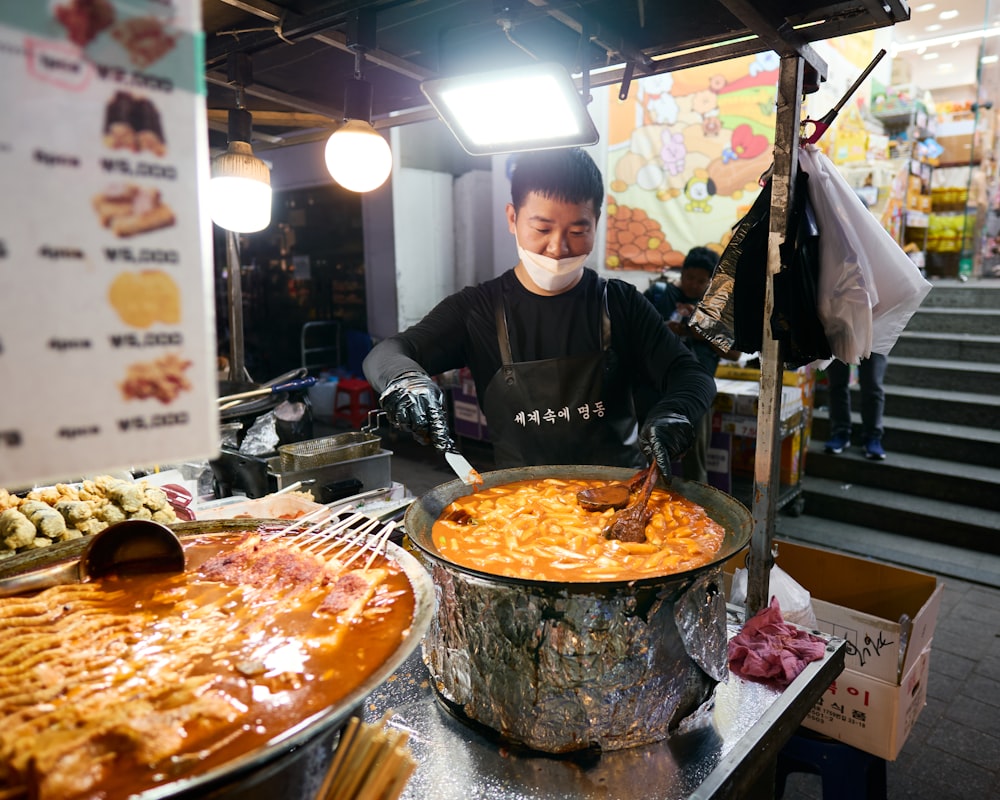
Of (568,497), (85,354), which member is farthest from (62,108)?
(568,497)

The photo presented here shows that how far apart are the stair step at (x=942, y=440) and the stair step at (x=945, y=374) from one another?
66cm

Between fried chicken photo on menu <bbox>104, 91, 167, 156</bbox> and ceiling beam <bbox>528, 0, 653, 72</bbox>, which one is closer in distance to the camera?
fried chicken photo on menu <bbox>104, 91, 167, 156</bbox>

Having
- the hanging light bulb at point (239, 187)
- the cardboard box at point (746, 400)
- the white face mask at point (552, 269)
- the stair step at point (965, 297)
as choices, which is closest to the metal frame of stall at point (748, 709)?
the white face mask at point (552, 269)

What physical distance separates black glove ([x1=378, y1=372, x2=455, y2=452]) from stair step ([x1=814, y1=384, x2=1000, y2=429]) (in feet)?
23.9

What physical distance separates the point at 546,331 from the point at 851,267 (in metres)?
1.30

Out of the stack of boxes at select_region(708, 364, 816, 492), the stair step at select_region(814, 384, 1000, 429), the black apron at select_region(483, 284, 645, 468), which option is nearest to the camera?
the black apron at select_region(483, 284, 645, 468)

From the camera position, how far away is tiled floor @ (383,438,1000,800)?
3.24m

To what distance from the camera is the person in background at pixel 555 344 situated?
2779 millimetres

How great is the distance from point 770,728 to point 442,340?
210 cm

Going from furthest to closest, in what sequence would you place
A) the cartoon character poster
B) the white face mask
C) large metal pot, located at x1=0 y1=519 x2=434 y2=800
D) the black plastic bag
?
the cartoon character poster
the white face mask
the black plastic bag
large metal pot, located at x1=0 y1=519 x2=434 y2=800

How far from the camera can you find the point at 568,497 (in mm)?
2350

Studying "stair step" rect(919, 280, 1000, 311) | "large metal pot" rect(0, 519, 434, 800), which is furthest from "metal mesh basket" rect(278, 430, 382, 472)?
"stair step" rect(919, 280, 1000, 311)

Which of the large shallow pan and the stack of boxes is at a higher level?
the large shallow pan

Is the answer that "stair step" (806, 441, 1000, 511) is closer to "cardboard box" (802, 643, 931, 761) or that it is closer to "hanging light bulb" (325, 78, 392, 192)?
"cardboard box" (802, 643, 931, 761)
